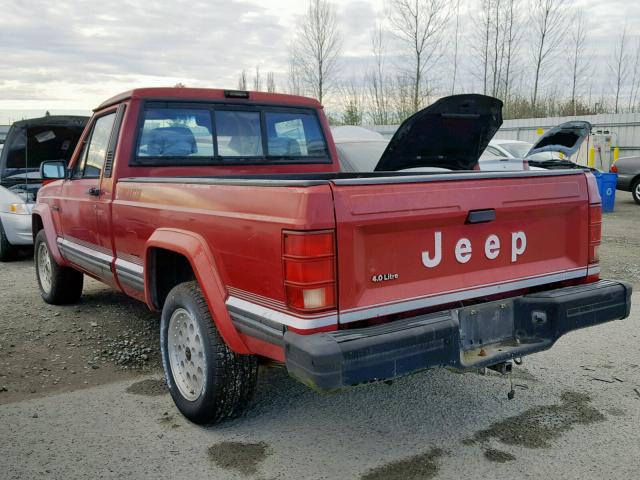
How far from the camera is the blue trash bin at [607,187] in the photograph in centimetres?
1313

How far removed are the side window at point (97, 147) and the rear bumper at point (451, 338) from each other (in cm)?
277

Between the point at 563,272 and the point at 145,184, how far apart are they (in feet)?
8.48

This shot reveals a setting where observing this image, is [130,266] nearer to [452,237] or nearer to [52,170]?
[52,170]

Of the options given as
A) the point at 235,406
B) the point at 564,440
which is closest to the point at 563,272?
the point at 564,440

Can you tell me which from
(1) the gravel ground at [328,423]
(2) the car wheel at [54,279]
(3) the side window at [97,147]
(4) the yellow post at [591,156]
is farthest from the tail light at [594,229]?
(4) the yellow post at [591,156]

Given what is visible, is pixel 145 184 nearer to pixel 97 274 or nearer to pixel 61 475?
pixel 97 274

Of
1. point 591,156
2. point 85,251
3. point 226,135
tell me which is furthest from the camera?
point 591,156

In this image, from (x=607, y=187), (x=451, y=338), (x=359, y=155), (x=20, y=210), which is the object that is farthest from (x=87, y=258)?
(x=607, y=187)

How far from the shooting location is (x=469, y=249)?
312 cm

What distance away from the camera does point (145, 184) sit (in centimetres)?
387

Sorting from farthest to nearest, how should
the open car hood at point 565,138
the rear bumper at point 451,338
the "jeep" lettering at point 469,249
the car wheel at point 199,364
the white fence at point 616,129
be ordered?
the white fence at point 616,129
the open car hood at point 565,138
the car wheel at point 199,364
the "jeep" lettering at point 469,249
the rear bumper at point 451,338

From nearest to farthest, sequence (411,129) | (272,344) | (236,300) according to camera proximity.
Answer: (272,344) < (236,300) < (411,129)

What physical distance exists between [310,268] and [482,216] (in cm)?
101

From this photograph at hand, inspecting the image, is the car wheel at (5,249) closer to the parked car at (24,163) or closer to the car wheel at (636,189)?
the parked car at (24,163)
